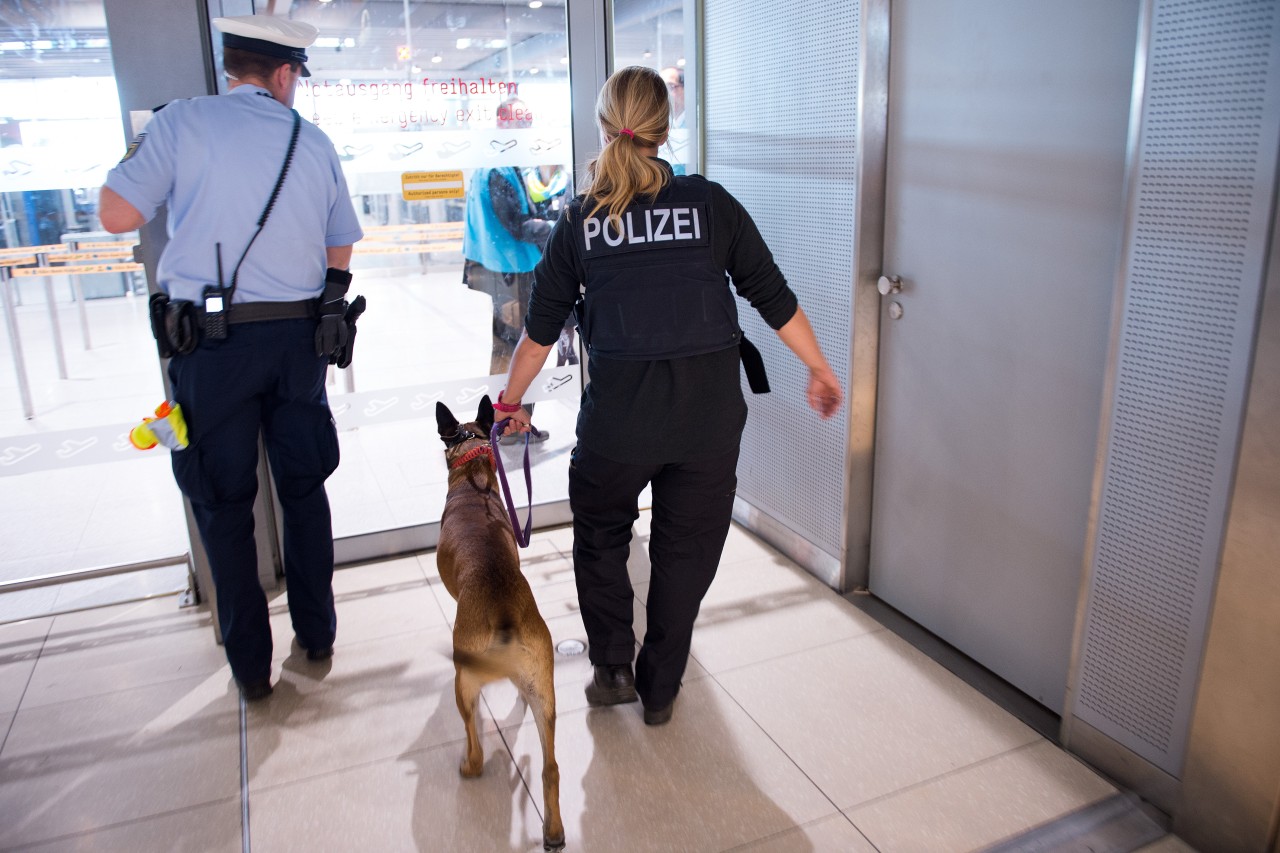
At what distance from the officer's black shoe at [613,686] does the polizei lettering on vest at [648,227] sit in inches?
46.4

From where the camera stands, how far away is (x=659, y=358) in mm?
2068

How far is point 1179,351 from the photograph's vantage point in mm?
→ 1823

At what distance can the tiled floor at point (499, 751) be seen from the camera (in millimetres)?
2016

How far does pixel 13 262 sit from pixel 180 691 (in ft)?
5.25

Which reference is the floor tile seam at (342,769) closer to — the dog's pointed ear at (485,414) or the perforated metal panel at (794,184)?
the dog's pointed ear at (485,414)

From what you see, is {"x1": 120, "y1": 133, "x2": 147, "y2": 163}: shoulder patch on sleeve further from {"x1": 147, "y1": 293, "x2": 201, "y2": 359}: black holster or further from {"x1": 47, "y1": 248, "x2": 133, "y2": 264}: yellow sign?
{"x1": 47, "y1": 248, "x2": 133, "y2": 264}: yellow sign

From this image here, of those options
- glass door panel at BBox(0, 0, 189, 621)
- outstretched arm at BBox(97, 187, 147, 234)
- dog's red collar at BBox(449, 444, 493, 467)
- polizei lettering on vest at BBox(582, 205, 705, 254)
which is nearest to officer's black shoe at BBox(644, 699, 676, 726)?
dog's red collar at BBox(449, 444, 493, 467)

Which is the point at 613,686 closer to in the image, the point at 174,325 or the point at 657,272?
the point at 657,272

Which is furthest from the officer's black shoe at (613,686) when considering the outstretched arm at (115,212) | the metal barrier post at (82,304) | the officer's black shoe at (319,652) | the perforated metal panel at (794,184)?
the metal barrier post at (82,304)

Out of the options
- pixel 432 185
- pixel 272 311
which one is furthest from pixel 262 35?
pixel 432 185

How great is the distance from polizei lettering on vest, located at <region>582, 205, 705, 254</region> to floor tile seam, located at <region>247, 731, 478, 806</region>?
4.39 ft

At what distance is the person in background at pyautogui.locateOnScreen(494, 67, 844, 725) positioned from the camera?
203 cm

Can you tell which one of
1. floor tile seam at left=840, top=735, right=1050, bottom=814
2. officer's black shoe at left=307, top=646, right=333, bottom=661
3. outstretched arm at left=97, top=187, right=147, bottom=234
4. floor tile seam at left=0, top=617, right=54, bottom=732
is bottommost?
floor tile seam at left=0, top=617, right=54, bottom=732

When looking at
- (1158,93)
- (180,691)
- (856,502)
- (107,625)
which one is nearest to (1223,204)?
(1158,93)
